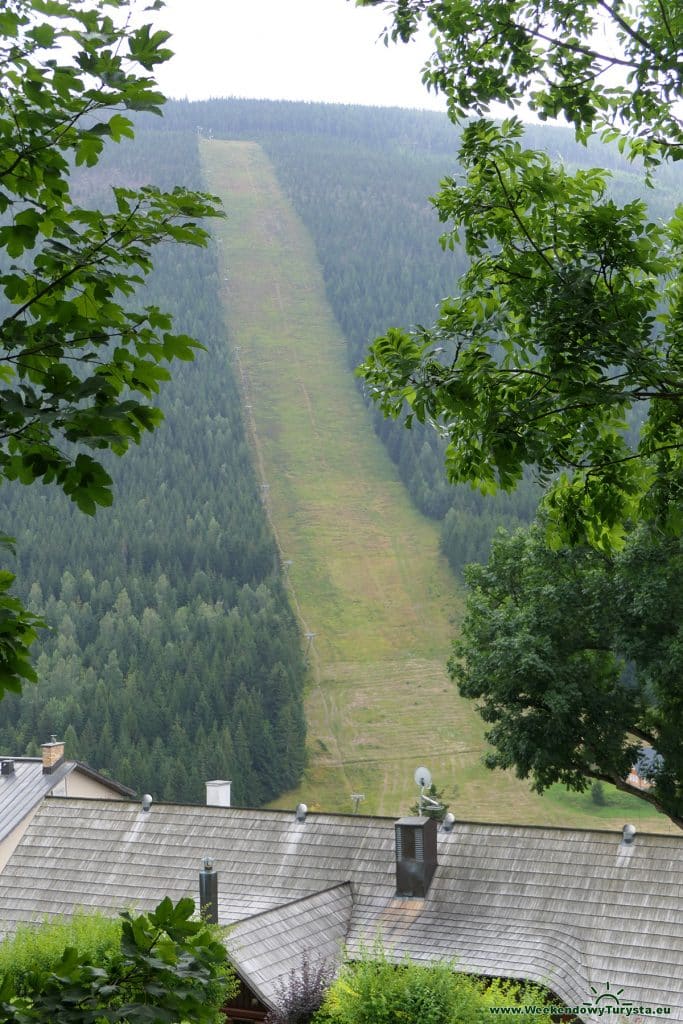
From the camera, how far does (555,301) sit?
242 inches

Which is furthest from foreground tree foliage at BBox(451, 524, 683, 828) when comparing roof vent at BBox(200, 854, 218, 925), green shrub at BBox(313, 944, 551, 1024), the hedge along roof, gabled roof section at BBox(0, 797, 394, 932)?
green shrub at BBox(313, 944, 551, 1024)

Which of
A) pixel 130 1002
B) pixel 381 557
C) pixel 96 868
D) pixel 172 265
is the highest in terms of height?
pixel 130 1002

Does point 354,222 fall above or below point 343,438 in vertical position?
above

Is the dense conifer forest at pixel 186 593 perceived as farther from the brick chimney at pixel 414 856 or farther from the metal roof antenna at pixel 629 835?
the metal roof antenna at pixel 629 835

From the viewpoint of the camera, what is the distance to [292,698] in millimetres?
84500

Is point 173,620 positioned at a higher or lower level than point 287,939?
lower

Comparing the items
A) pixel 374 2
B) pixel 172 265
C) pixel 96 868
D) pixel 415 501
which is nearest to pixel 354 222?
pixel 172 265

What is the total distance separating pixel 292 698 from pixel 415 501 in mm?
48170

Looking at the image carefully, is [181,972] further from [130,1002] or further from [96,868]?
[96,868]

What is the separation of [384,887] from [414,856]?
101 cm

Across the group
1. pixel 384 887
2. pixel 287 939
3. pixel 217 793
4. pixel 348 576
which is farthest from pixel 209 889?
pixel 348 576

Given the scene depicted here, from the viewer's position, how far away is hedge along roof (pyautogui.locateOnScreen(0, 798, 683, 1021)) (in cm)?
1928

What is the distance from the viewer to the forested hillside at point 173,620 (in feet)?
251

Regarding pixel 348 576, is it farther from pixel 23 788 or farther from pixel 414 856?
pixel 414 856
